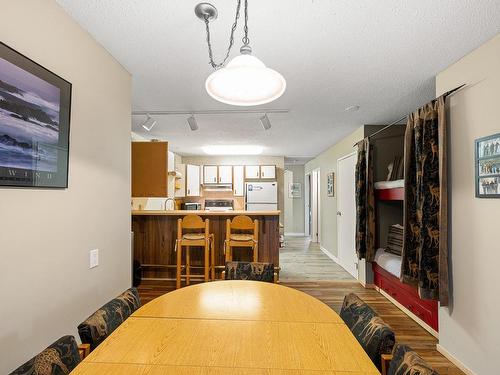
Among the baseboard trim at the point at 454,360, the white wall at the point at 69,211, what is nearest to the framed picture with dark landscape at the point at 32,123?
the white wall at the point at 69,211

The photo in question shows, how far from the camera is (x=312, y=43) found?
191 cm

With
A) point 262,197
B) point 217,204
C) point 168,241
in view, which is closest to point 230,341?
point 168,241

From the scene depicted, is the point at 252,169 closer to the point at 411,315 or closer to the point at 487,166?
the point at 411,315

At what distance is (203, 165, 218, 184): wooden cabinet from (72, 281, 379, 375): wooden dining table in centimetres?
527

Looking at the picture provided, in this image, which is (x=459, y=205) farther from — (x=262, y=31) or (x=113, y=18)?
(x=113, y=18)

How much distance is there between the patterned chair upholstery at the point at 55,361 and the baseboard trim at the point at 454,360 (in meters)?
2.61

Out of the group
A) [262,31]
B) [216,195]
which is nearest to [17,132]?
[262,31]

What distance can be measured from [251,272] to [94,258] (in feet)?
3.79

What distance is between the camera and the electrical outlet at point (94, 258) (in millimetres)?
1866

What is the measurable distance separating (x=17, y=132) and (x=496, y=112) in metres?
2.78

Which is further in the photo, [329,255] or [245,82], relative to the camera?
[329,255]

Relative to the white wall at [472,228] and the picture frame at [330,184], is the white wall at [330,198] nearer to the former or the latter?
the picture frame at [330,184]

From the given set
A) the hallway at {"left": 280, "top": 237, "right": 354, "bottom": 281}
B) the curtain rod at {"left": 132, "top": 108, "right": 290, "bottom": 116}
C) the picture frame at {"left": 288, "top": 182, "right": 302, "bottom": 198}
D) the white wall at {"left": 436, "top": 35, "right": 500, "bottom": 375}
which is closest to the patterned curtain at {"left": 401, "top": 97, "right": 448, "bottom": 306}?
the white wall at {"left": 436, "top": 35, "right": 500, "bottom": 375}

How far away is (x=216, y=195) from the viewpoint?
6.93m
